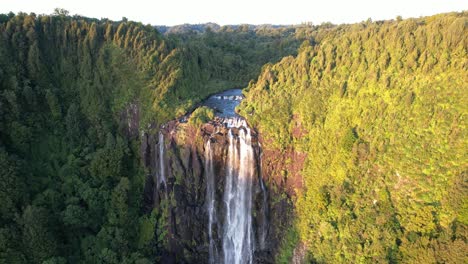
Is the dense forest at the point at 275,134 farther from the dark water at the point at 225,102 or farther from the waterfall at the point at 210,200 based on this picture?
the waterfall at the point at 210,200

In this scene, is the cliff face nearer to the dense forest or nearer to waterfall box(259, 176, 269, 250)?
waterfall box(259, 176, 269, 250)

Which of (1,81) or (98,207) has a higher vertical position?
(1,81)

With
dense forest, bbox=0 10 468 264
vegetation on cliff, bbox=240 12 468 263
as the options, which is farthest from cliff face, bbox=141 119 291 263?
vegetation on cliff, bbox=240 12 468 263

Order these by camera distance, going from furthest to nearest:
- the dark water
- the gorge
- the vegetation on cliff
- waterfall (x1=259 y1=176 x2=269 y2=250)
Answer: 1. the dark water
2. the gorge
3. waterfall (x1=259 y1=176 x2=269 y2=250)
4. the vegetation on cliff

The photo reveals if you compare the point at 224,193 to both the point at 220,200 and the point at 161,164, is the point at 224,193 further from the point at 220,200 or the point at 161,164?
the point at 161,164

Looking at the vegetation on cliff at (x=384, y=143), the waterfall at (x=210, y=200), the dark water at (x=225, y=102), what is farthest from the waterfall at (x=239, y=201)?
the dark water at (x=225, y=102)

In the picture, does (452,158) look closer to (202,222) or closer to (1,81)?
(202,222)

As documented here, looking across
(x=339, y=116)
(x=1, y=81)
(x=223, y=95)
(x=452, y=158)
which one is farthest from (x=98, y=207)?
(x=452, y=158)
